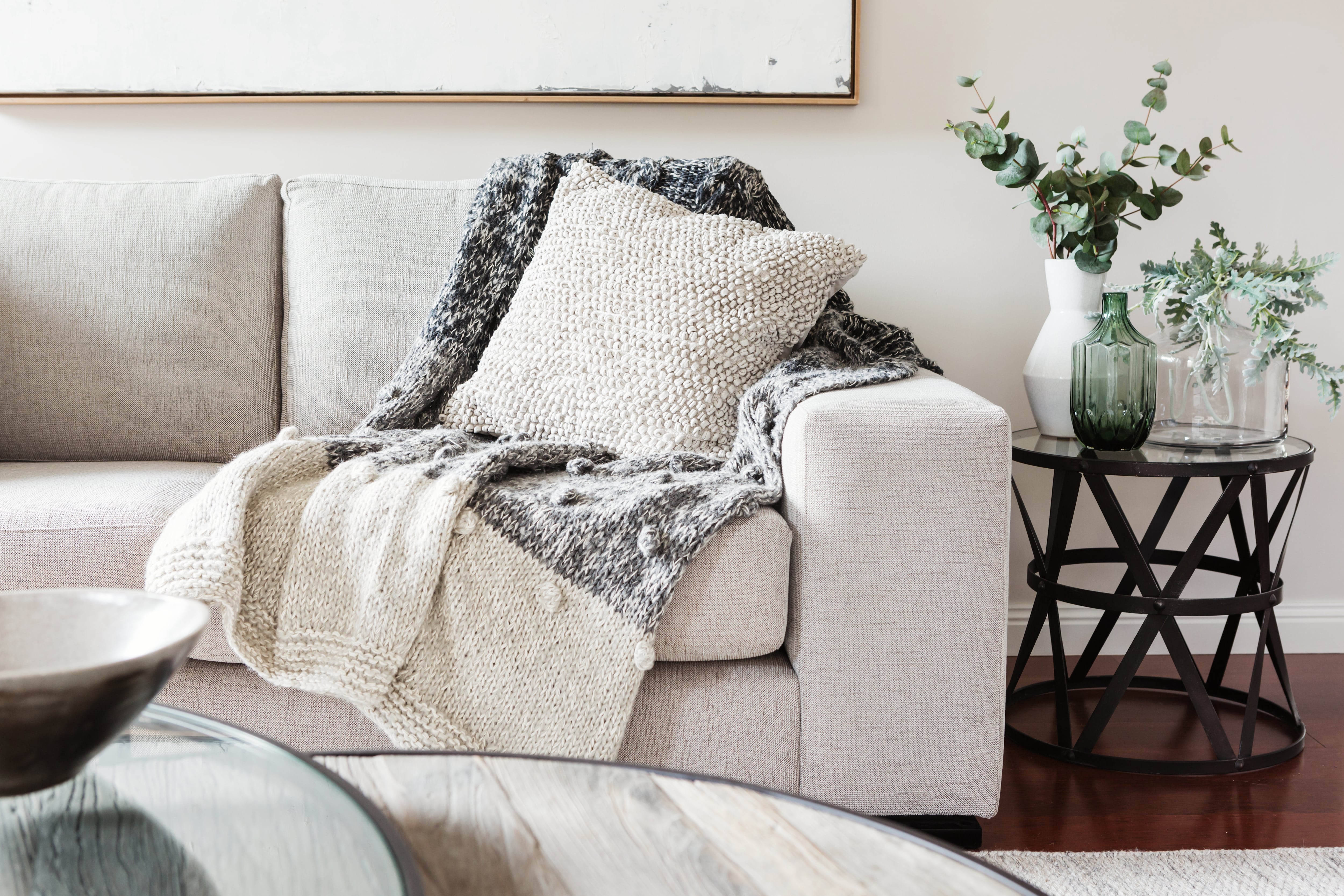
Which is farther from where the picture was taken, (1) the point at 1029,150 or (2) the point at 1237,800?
(1) the point at 1029,150

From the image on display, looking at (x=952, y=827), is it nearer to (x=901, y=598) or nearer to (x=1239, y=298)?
(x=901, y=598)

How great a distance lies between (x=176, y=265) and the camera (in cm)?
171

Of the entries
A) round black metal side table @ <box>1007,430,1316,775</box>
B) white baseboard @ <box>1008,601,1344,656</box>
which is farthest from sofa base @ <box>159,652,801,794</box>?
Result: white baseboard @ <box>1008,601,1344,656</box>

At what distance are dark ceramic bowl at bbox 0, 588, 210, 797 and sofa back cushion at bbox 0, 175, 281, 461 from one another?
127 cm

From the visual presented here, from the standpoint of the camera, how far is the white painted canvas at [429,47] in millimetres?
1922

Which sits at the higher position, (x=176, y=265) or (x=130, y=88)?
(x=130, y=88)

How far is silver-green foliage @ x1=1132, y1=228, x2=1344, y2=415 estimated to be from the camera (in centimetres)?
153

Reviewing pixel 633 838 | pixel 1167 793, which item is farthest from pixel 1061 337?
pixel 633 838

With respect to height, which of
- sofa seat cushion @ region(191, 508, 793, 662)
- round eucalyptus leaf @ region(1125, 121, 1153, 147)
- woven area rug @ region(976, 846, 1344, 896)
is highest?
round eucalyptus leaf @ region(1125, 121, 1153, 147)

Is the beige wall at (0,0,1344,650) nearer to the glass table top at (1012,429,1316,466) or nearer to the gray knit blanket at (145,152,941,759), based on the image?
the glass table top at (1012,429,1316,466)

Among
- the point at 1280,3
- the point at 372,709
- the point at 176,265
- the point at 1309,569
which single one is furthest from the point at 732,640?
the point at 1280,3

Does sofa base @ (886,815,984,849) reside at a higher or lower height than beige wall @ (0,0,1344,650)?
lower

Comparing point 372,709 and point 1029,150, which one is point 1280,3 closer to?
point 1029,150

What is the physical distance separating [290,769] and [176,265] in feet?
4.62
